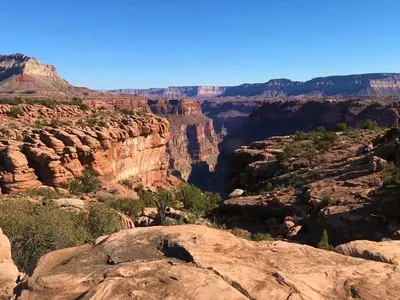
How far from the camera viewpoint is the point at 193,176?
12050 cm

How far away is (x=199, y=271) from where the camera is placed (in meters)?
5.85

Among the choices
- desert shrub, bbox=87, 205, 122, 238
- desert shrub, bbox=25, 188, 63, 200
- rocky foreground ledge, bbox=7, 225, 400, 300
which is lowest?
desert shrub, bbox=25, 188, 63, 200

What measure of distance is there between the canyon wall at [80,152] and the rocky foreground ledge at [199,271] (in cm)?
2394

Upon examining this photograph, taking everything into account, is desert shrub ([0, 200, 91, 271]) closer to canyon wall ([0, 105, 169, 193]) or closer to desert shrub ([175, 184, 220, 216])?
desert shrub ([175, 184, 220, 216])

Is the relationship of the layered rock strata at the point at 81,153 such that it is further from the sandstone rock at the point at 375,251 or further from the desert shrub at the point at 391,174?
the sandstone rock at the point at 375,251

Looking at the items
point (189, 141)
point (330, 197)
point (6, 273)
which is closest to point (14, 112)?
point (330, 197)

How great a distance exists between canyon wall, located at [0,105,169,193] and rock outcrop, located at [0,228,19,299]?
1964cm

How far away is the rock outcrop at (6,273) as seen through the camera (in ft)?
23.5

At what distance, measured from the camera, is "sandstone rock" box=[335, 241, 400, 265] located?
275 inches

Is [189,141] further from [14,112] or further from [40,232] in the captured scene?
[40,232]

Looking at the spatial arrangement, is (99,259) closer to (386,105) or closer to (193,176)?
(386,105)

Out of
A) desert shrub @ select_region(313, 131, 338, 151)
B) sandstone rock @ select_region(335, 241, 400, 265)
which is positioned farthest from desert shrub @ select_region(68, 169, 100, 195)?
sandstone rock @ select_region(335, 241, 400, 265)

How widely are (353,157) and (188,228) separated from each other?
2223 cm

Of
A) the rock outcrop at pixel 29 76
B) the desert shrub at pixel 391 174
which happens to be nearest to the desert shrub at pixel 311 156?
the desert shrub at pixel 391 174
